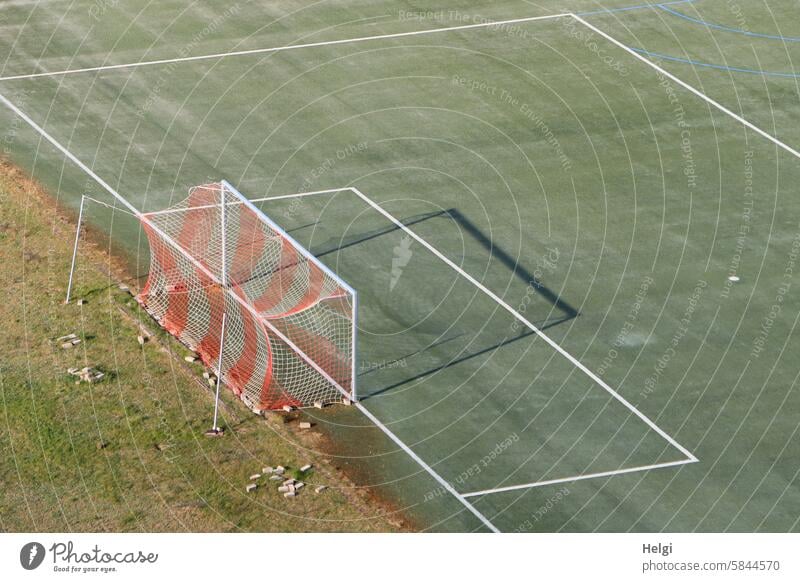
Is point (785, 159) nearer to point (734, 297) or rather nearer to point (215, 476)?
point (734, 297)

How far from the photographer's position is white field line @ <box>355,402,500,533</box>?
37562mm

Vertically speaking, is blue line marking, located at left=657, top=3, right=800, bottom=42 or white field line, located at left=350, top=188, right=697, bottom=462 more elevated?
blue line marking, located at left=657, top=3, right=800, bottom=42

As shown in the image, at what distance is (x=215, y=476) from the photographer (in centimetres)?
3819

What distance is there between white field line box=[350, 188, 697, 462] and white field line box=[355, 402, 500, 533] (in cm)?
568

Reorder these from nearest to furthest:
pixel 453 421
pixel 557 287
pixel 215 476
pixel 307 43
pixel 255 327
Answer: pixel 215 476 < pixel 453 421 < pixel 255 327 < pixel 557 287 < pixel 307 43

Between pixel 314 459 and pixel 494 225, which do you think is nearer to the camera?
pixel 314 459

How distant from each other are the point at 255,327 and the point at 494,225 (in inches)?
374

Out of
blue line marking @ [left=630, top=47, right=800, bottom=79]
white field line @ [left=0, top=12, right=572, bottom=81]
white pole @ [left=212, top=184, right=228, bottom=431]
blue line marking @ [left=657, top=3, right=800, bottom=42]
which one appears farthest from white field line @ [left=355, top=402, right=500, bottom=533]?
blue line marking @ [left=657, top=3, right=800, bottom=42]

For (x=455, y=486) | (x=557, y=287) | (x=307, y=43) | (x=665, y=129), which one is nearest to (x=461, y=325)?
(x=557, y=287)

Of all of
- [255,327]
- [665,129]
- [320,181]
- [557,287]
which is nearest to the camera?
[255,327]

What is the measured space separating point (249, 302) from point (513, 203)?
1033 centimetres

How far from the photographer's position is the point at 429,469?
39125 mm

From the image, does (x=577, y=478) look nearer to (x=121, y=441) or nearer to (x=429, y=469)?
(x=429, y=469)

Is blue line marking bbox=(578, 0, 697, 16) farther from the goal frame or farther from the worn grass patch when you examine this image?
the worn grass patch
